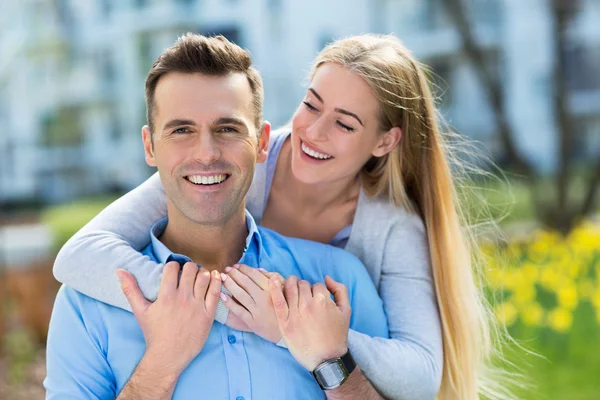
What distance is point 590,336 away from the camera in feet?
15.5

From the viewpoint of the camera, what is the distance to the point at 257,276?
2.10 meters

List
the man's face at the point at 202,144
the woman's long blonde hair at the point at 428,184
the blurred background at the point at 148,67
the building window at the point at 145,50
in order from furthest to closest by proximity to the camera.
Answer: the building window at the point at 145,50
the blurred background at the point at 148,67
the woman's long blonde hair at the point at 428,184
the man's face at the point at 202,144

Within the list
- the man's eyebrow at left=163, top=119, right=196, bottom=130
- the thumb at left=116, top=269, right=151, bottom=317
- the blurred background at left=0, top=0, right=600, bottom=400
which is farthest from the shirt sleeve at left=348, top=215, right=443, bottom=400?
the blurred background at left=0, top=0, right=600, bottom=400

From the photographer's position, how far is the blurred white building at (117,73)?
19.8 meters

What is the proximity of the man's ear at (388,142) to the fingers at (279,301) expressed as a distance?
85 cm

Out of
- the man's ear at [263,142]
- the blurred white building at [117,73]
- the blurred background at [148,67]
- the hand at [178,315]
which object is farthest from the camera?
the blurred white building at [117,73]

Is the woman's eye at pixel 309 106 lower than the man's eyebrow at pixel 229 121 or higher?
lower

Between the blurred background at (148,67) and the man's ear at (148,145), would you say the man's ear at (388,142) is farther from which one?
the blurred background at (148,67)

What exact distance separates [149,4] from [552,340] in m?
17.3

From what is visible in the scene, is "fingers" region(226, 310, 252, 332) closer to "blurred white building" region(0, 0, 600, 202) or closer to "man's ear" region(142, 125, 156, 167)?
"man's ear" region(142, 125, 156, 167)

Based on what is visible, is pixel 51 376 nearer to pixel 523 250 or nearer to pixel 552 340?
pixel 552 340

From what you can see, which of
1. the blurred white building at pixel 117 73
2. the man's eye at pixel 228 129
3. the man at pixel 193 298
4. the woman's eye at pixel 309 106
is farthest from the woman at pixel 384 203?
the blurred white building at pixel 117 73

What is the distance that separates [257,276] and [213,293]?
0.42 feet

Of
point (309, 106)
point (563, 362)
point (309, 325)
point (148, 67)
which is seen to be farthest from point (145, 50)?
point (309, 325)
